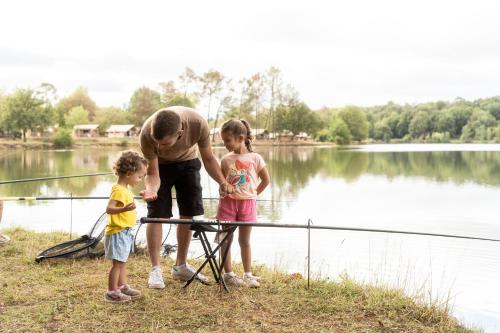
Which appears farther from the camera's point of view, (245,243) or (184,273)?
(184,273)

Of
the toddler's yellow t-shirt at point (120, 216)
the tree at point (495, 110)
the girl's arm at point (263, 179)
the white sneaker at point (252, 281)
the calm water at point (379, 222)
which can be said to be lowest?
the calm water at point (379, 222)

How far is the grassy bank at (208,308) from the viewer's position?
320 centimetres

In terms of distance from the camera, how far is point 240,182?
3920mm

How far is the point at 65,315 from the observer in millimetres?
3346

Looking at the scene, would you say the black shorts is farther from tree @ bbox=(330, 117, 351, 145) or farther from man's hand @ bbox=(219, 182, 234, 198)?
tree @ bbox=(330, 117, 351, 145)

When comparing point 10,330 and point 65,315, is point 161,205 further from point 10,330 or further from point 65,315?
point 10,330

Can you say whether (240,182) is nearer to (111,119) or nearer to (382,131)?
(111,119)

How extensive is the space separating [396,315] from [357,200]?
10414mm

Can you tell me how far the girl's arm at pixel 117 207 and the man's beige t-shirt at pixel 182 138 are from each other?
395 millimetres

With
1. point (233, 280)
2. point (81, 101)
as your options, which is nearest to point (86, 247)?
point (233, 280)

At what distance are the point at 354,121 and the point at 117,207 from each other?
76.6 metres

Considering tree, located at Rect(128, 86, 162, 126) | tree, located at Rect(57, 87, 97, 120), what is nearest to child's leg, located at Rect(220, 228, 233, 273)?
tree, located at Rect(128, 86, 162, 126)

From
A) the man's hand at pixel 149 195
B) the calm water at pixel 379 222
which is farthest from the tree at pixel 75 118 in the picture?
the man's hand at pixel 149 195

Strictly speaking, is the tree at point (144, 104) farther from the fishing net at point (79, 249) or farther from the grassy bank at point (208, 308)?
the grassy bank at point (208, 308)
